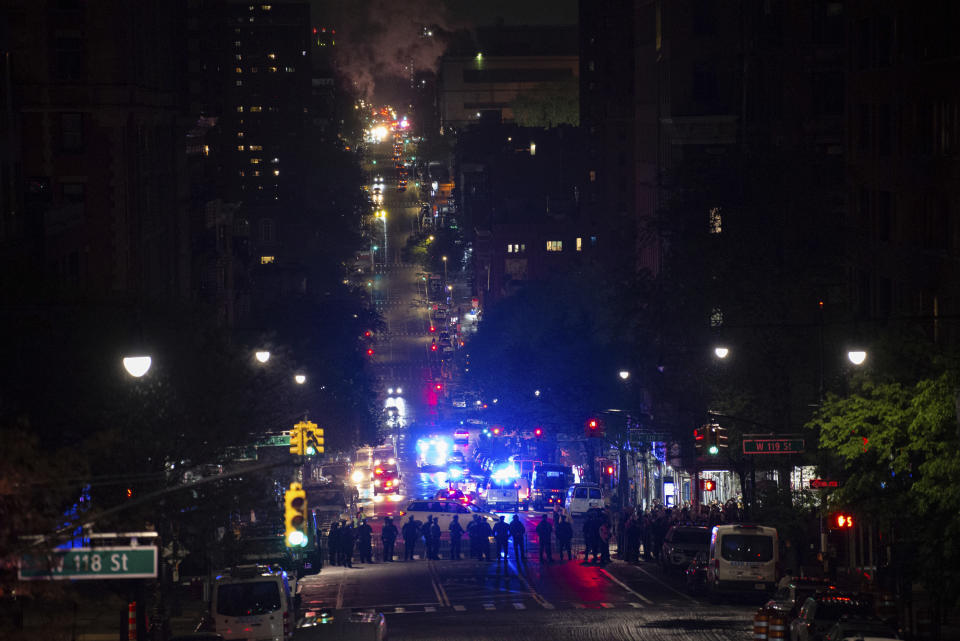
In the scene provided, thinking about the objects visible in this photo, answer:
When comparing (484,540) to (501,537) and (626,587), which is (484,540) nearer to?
(501,537)

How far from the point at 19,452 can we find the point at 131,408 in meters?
14.1

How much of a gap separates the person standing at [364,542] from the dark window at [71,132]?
25.1 m

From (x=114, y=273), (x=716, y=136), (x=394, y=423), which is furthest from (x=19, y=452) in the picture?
(x=394, y=423)

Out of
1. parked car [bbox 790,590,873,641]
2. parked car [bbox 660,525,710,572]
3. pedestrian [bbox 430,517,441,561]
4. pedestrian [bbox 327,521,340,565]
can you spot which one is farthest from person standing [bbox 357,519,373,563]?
parked car [bbox 790,590,873,641]

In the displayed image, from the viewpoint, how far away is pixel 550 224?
163500 mm

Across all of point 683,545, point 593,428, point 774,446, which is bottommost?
point 683,545

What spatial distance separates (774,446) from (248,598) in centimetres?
1839

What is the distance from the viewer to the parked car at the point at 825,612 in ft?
95.6

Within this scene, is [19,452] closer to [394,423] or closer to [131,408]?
[131,408]

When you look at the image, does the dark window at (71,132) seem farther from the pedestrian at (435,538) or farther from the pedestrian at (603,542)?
the pedestrian at (603,542)

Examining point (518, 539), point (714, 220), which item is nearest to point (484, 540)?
point (518, 539)

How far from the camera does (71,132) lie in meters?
69.2

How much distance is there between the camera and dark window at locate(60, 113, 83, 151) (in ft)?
227

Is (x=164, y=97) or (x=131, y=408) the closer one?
(x=131, y=408)
